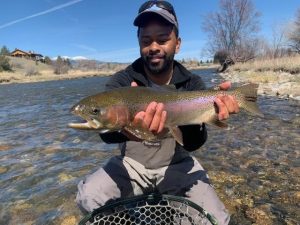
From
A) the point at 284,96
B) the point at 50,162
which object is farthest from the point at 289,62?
A: the point at 50,162

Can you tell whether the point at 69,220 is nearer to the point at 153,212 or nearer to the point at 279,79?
the point at 153,212

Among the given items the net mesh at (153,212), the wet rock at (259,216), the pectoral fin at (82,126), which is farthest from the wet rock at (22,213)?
the wet rock at (259,216)

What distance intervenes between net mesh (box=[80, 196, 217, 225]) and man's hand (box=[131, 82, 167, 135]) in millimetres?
809

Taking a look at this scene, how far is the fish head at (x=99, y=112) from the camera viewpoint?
110 inches

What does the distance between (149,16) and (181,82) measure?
0.78 metres

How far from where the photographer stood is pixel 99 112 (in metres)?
2.79

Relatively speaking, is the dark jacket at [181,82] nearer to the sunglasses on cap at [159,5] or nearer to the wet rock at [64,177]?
the sunglasses on cap at [159,5]

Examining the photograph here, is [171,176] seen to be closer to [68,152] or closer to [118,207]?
[118,207]

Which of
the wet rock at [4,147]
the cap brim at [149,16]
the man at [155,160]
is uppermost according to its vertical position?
the cap brim at [149,16]

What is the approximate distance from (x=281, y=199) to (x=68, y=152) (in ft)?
15.0

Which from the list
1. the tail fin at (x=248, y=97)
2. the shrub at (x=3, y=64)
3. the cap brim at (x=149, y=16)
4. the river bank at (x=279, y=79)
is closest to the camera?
the tail fin at (x=248, y=97)

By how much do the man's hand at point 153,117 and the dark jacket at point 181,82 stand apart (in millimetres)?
752

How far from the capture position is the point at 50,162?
23.2 ft

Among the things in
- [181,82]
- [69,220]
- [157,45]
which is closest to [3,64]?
[69,220]
